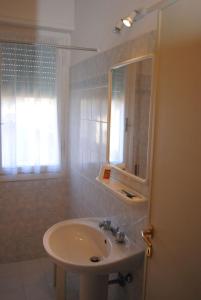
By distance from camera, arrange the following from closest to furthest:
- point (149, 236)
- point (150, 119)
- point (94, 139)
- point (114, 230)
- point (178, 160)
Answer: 1. point (178, 160)
2. point (149, 236)
3. point (150, 119)
4. point (114, 230)
5. point (94, 139)

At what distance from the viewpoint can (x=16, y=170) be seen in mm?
2967

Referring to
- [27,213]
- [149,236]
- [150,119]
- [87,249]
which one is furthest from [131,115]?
[27,213]

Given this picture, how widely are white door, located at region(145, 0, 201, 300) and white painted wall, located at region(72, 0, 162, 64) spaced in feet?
1.40

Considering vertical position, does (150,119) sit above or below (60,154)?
above

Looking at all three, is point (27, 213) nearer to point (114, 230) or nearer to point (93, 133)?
point (93, 133)

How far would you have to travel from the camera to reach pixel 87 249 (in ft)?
6.79

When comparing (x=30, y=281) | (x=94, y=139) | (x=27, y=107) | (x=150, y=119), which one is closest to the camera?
(x=150, y=119)

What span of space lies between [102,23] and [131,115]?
0.87m

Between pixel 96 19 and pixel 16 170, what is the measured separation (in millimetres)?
1614

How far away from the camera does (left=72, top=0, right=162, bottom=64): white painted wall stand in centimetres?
171

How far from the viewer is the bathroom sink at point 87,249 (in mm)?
1649

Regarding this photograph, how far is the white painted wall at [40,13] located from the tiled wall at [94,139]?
469 mm

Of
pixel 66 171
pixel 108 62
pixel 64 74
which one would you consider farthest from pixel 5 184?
pixel 108 62

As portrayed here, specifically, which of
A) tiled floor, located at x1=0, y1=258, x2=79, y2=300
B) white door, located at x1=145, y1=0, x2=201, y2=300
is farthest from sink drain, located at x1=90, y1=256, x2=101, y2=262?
tiled floor, located at x1=0, y1=258, x2=79, y2=300
